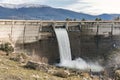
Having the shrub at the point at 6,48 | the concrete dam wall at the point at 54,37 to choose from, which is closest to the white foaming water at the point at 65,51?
the concrete dam wall at the point at 54,37

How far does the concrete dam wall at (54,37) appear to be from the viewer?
50.4 metres

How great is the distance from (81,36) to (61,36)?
21.1 ft

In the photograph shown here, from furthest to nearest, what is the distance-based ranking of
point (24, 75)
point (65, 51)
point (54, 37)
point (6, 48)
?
point (65, 51) < point (54, 37) < point (6, 48) < point (24, 75)

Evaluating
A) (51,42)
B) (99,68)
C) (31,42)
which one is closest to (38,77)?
(31,42)

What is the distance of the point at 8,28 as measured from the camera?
49.0m

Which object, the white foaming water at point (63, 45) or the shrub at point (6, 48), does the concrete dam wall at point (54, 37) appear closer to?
the white foaming water at point (63, 45)

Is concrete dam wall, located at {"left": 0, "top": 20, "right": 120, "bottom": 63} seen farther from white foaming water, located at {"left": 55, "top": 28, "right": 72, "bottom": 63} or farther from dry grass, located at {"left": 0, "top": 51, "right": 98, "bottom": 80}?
dry grass, located at {"left": 0, "top": 51, "right": 98, "bottom": 80}

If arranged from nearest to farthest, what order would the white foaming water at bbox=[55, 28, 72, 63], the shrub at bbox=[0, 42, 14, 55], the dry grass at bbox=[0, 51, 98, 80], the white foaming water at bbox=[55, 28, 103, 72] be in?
the dry grass at bbox=[0, 51, 98, 80]
the shrub at bbox=[0, 42, 14, 55]
the white foaming water at bbox=[55, 28, 103, 72]
the white foaming water at bbox=[55, 28, 72, 63]

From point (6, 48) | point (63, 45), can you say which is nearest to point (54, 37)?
point (63, 45)

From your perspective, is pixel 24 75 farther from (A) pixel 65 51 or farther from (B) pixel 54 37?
(A) pixel 65 51

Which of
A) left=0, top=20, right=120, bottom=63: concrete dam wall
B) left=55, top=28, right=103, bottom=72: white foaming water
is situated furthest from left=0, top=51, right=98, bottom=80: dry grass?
left=55, top=28, right=103, bottom=72: white foaming water

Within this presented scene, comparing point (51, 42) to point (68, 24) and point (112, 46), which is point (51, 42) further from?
point (112, 46)

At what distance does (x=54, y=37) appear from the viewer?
57281 mm

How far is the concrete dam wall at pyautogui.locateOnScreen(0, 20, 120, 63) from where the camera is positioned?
165 feet
